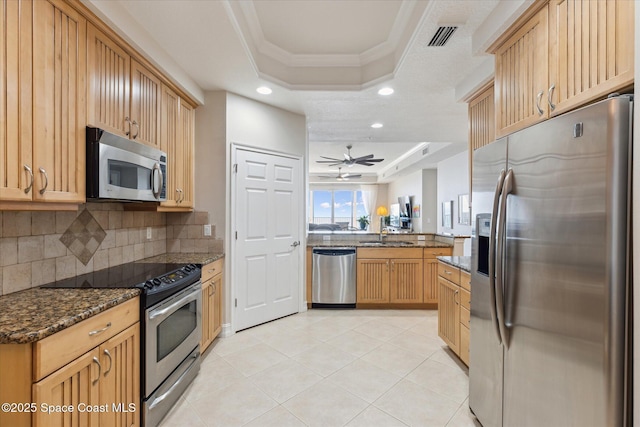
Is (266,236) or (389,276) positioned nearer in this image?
(266,236)

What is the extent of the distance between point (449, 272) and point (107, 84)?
3.01 m

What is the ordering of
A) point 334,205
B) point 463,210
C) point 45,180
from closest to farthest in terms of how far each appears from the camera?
point 45,180, point 463,210, point 334,205

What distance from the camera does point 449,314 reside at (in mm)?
2764

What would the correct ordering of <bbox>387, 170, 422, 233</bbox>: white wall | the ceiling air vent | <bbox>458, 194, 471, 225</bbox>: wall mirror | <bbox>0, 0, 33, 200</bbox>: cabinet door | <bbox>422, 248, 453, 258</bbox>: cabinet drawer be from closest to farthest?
<bbox>0, 0, 33, 200</bbox>: cabinet door, the ceiling air vent, <bbox>422, 248, 453, 258</bbox>: cabinet drawer, <bbox>458, 194, 471, 225</bbox>: wall mirror, <bbox>387, 170, 422, 233</bbox>: white wall

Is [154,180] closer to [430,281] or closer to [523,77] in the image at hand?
[523,77]

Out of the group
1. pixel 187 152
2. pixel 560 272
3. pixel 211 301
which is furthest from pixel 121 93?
pixel 560 272

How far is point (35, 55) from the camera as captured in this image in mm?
1413

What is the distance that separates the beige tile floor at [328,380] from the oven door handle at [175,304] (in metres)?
0.66

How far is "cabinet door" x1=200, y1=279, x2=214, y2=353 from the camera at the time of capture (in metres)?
2.66

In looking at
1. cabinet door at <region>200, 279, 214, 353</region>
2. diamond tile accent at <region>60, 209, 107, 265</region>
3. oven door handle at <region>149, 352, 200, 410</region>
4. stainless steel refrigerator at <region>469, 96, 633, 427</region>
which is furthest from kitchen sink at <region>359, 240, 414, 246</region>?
diamond tile accent at <region>60, 209, 107, 265</region>

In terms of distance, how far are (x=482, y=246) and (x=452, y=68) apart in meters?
1.74

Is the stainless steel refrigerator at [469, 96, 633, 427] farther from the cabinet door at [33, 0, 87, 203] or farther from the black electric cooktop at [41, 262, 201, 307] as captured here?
the cabinet door at [33, 0, 87, 203]

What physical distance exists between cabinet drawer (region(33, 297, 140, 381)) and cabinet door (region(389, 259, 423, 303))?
3173 mm

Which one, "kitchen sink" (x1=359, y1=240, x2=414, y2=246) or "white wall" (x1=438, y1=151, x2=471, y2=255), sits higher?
"white wall" (x1=438, y1=151, x2=471, y2=255)
